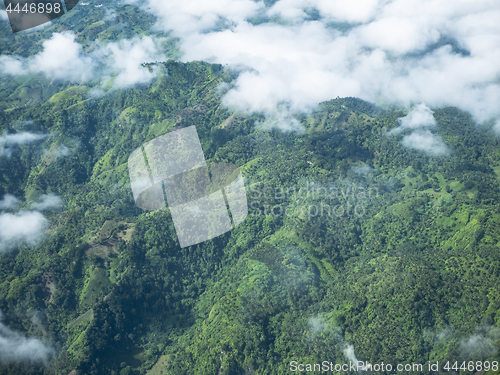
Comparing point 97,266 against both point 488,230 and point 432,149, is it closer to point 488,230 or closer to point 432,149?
point 488,230

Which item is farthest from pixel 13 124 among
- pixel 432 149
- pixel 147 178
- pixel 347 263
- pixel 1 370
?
pixel 432 149
